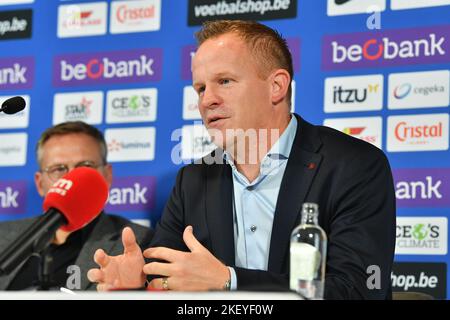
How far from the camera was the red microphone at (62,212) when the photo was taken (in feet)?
4.58

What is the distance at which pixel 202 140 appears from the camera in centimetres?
357

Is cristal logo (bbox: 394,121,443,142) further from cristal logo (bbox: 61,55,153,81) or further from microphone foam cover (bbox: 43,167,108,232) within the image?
microphone foam cover (bbox: 43,167,108,232)

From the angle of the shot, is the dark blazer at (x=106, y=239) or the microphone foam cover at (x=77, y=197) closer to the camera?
the microphone foam cover at (x=77, y=197)

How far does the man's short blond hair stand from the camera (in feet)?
8.24

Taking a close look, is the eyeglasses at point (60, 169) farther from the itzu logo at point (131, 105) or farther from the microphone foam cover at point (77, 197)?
the microphone foam cover at point (77, 197)

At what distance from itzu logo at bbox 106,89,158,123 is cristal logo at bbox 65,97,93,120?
109 mm

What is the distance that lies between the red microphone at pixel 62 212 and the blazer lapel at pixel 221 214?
63cm

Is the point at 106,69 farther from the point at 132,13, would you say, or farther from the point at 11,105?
the point at 11,105

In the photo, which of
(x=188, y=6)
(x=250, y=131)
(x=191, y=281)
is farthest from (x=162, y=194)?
(x=191, y=281)

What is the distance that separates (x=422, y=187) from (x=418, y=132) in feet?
0.75

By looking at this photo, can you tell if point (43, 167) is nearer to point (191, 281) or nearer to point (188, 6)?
point (188, 6)

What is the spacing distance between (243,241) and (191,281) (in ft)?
1.91

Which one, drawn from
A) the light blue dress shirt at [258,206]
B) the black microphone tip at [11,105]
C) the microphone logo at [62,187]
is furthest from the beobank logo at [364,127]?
the microphone logo at [62,187]

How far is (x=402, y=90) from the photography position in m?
3.26
